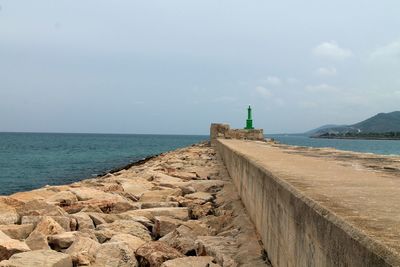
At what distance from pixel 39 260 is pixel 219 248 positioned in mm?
1507

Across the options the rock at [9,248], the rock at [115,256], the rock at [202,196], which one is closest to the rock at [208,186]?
the rock at [202,196]

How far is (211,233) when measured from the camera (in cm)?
505

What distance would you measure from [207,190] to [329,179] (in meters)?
4.21

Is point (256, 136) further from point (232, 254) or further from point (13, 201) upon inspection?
point (232, 254)

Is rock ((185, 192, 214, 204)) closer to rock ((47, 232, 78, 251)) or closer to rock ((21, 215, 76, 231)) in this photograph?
rock ((21, 215, 76, 231))

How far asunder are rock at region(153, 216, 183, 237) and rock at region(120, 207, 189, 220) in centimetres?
39

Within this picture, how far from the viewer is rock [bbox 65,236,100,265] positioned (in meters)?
3.88

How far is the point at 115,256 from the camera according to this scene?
4.07m

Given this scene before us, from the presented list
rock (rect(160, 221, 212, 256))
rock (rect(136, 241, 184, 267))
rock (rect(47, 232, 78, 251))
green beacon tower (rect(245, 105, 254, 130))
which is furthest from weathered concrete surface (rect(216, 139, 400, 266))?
green beacon tower (rect(245, 105, 254, 130))

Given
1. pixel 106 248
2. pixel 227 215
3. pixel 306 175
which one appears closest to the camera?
pixel 306 175

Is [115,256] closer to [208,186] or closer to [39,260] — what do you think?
[39,260]

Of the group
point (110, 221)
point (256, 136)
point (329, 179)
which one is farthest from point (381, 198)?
point (256, 136)

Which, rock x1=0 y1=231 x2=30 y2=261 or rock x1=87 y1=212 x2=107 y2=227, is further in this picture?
rock x1=87 y1=212 x2=107 y2=227

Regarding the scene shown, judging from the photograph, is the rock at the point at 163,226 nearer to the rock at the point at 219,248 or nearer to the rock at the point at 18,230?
the rock at the point at 219,248
